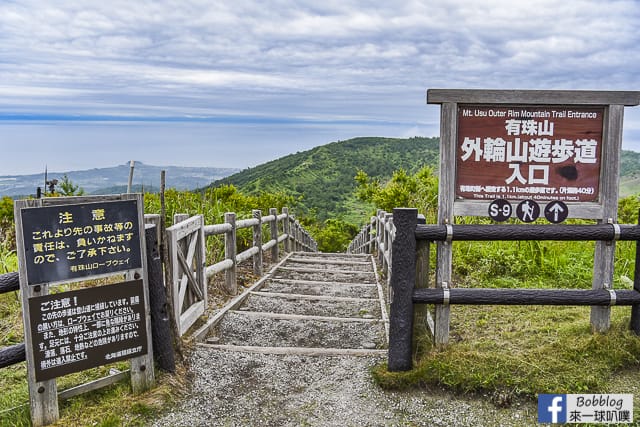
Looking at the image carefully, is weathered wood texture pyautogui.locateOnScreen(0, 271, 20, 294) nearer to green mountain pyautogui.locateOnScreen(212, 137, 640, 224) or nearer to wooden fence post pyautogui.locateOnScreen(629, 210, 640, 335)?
wooden fence post pyautogui.locateOnScreen(629, 210, 640, 335)

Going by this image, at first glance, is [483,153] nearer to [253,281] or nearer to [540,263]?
[540,263]

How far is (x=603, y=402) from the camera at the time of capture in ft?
11.3

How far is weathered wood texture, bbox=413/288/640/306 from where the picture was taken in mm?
3854

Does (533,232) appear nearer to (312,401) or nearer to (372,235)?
(312,401)

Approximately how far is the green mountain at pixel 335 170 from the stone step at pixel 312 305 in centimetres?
2680

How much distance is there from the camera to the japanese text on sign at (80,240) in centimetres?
316

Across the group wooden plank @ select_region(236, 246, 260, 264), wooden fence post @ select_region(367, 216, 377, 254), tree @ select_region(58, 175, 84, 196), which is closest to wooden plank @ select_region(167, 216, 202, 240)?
wooden plank @ select_region(236, 246, 260, 264)

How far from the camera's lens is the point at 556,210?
Answer: 393cm

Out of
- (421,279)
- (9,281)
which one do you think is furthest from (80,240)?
(421,279)

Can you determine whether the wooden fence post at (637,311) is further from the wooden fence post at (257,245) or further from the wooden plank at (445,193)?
the wooden fence post at (257,245)

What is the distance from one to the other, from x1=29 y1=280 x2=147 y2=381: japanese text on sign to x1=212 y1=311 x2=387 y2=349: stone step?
1.44m

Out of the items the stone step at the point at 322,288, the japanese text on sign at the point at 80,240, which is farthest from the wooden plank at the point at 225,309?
the japanese text on sign at the point at 80,240

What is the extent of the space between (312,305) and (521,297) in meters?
3.03

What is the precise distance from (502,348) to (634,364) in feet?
3.18
